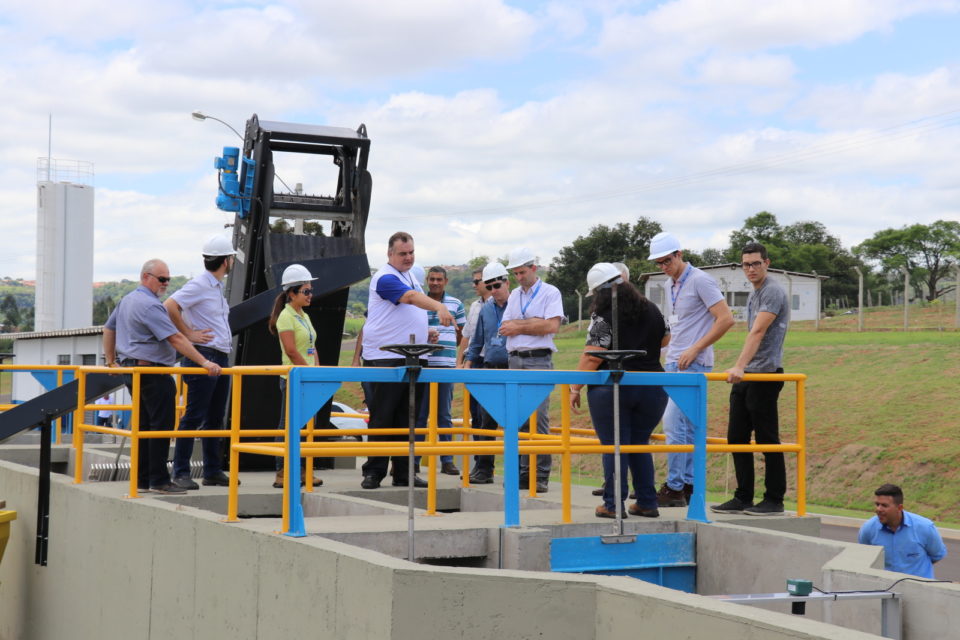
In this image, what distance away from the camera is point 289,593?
6.14m

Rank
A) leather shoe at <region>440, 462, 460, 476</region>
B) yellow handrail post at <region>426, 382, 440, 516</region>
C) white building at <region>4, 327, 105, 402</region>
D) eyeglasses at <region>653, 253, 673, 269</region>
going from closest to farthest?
yellow handrail post at <region>426, 382, 440, 516</region>, eyeglasses at <region>653, 253, 673, 269</region>, leather shoe at <region>440, 462, 460, 476</region>, white building at <region>4, 327, 105, 402</region>

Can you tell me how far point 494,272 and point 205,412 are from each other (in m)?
2.98

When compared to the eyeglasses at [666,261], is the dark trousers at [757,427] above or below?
below

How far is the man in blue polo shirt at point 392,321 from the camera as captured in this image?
8.95 metres

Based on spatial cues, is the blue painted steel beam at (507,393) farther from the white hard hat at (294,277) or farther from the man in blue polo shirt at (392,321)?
the white hard hat at (294,277)

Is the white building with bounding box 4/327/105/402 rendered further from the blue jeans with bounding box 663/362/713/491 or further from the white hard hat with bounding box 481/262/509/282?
the blue jeans with bounding box 663/362/713/491

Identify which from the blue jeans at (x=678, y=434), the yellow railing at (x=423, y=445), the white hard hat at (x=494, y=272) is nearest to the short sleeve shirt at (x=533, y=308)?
the yellow railing at (x=423, y=445)

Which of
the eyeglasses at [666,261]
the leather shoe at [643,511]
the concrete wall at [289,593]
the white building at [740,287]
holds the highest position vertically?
→ the white building at [740,287]

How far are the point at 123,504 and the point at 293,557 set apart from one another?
2657 mm

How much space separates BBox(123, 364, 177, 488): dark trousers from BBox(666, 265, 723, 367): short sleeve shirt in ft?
12.6

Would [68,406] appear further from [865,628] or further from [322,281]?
[865,628]

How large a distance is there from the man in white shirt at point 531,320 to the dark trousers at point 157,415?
108 inches

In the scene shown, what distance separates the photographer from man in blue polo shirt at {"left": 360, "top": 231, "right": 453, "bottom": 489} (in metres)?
8.95

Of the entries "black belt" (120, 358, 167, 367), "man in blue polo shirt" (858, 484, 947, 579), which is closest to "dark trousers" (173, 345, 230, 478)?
"black belt" (120, 358, 167, 367)
